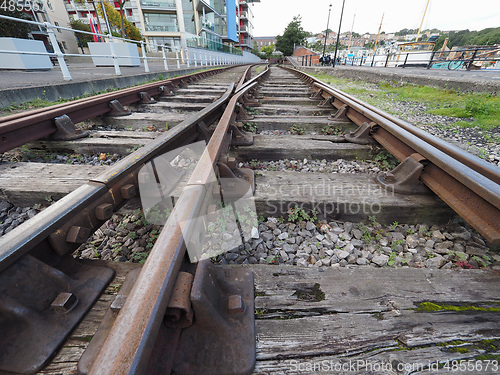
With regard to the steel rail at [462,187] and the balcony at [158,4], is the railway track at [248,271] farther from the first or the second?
the balcony at [158,4]

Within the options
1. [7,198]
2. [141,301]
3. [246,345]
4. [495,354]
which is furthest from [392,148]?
[7,198]

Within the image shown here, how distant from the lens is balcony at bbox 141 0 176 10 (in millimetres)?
35094

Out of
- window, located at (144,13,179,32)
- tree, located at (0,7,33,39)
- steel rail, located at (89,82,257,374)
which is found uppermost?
window, located at (144,13,179,32)

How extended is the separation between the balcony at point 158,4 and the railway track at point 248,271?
43298 millimetres

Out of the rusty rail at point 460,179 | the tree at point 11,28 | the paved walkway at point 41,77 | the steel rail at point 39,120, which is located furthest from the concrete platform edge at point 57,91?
the tree at point 11,28

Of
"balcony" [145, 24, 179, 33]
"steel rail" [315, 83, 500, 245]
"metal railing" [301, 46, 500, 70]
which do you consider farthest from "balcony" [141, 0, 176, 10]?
"steel rail" [315, 83, 500, 245]

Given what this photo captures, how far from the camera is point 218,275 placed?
0.93m

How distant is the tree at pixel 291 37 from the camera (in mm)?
70062

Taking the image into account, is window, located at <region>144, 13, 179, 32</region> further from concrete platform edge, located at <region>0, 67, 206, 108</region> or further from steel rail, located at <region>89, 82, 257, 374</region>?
steel rail, located at <region>89, 82, 257, 374</region>

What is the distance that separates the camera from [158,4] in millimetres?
35250

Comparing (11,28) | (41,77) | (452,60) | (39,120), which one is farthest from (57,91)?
(11,28)

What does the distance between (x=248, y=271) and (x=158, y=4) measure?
149 ft

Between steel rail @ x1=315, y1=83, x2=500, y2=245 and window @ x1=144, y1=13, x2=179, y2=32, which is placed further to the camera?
window @ x1=144, y1=13, x2=179, y2=32

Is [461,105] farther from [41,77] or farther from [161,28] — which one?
[161,28]
